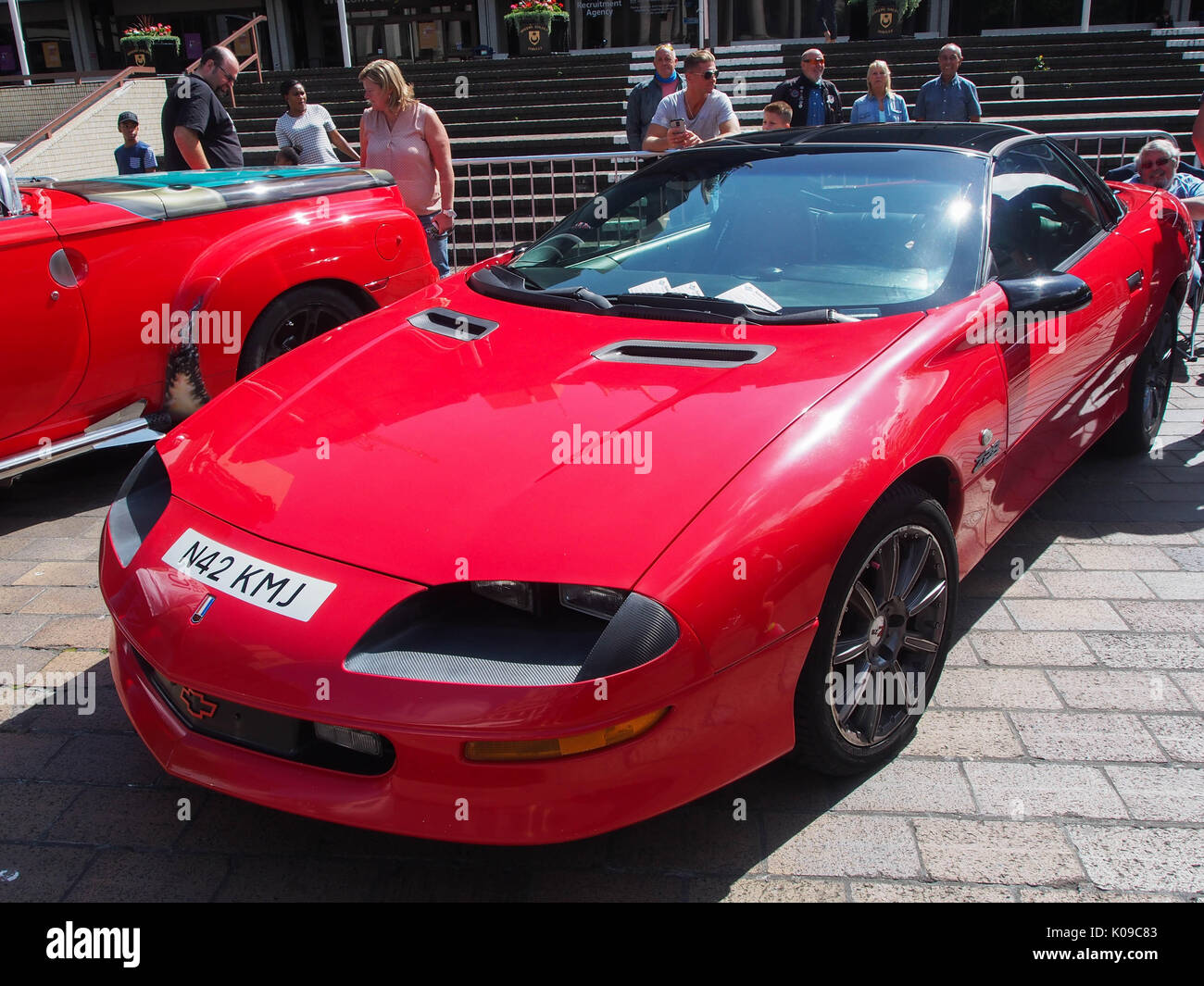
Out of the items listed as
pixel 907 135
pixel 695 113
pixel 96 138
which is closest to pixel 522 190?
pixel 695 113

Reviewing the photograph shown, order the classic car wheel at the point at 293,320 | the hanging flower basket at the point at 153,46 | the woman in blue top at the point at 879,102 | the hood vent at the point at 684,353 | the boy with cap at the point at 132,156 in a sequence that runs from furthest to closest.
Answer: the hanging flower basket at the point at 153,46 < the boy with cap at the point at 132,156 < the woman in blue top at the point at 879,102 < the classic car wheel at the point at 293,320 < the hood vent at the point at 684,353

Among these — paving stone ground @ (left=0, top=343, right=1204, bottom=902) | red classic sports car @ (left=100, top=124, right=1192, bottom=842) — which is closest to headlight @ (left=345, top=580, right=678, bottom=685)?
red classic sports car @ (left=100, top=124, right=1192, bottom=842)

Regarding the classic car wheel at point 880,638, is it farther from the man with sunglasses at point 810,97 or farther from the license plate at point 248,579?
the man with sunglasses at point 810,97

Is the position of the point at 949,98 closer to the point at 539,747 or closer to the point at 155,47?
the point at 539,747

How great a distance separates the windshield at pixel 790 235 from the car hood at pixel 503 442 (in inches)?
9.2

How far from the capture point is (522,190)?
9.75 metres

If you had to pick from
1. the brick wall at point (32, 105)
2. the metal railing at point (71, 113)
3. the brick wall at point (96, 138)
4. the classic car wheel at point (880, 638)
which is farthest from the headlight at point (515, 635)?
the brick wall at point (32, 105)

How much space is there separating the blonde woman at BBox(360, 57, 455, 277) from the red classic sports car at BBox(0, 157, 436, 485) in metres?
1.32

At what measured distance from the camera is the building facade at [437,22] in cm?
2147

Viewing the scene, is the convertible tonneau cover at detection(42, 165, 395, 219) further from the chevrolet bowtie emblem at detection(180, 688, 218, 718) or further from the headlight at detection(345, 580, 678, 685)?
the headlight at detection(345, 580, 678, 685)

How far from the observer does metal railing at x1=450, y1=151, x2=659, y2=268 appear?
886 cm

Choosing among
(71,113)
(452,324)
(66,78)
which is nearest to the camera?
(452,324)

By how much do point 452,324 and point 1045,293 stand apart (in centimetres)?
176
